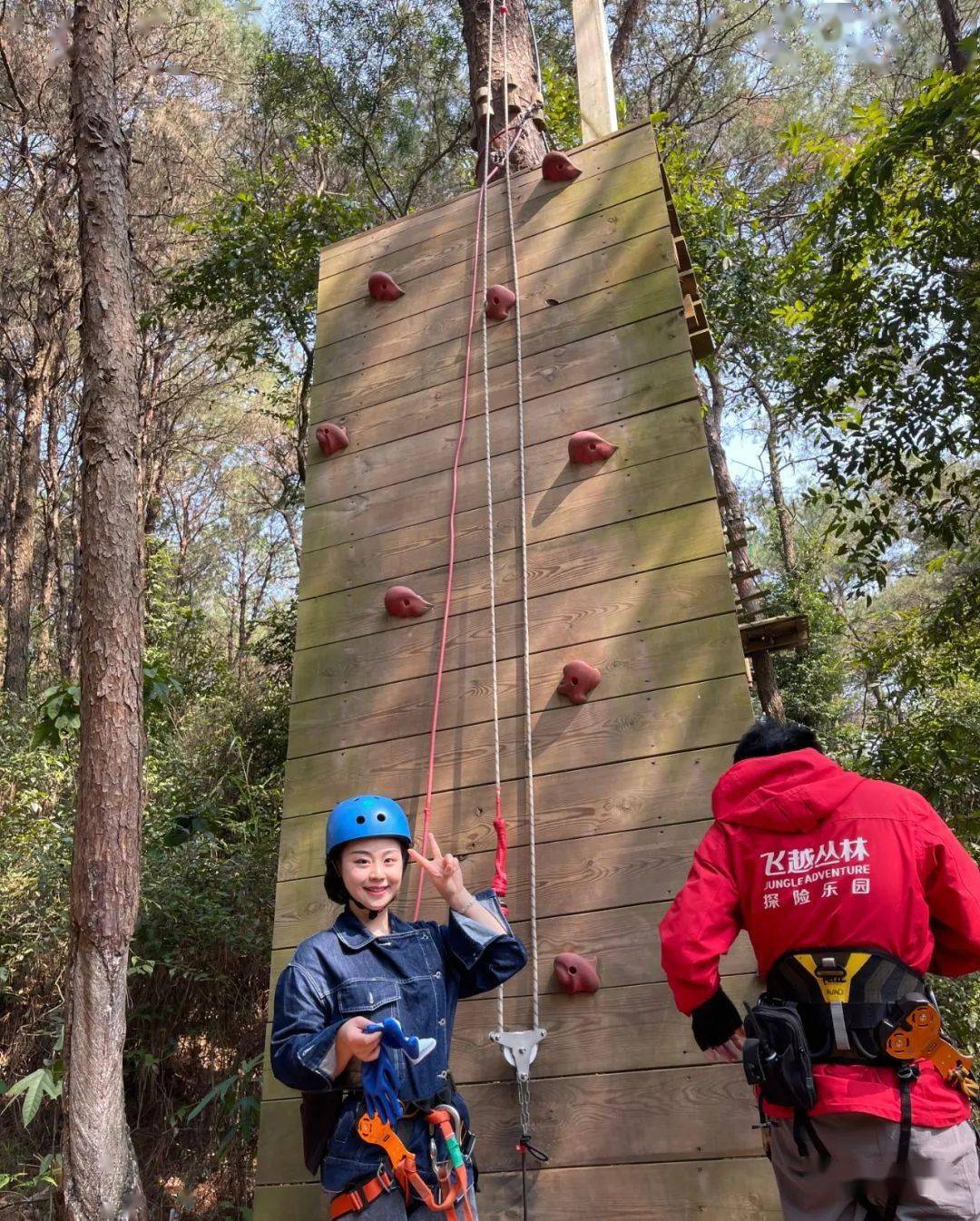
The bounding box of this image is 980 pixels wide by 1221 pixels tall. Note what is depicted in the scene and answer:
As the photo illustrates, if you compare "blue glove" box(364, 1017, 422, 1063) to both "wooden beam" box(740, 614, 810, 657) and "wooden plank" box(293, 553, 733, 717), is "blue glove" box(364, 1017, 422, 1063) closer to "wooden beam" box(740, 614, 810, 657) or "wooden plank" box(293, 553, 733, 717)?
"wooden plank" box(293, 553, 733, 717)

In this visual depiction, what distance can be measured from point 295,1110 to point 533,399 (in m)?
2.29

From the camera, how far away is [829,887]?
188cm

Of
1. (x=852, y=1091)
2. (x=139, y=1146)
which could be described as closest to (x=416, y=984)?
(x=852, y=1091)

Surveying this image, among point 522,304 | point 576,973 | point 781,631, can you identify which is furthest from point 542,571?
point 781,631

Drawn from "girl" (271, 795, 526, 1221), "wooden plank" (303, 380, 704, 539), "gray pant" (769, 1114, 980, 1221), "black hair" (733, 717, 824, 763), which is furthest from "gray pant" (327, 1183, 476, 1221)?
"wooden plank" (303, 380, 704, 539)

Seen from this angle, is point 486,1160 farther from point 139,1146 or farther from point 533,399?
point 139,1146

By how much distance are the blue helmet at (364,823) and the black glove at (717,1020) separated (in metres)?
0.69

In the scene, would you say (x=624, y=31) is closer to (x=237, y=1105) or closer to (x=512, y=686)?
(x=512, y=686)

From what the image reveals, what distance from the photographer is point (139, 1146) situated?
4.94 metres

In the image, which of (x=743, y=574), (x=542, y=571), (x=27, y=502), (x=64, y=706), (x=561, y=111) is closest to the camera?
(x=542, y=571)

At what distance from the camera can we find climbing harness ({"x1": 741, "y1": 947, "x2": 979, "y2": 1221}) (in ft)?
5.77

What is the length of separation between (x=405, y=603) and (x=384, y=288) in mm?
1408

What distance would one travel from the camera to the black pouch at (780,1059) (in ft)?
5.82

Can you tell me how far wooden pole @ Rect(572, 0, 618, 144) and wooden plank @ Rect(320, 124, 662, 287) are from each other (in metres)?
0.26
